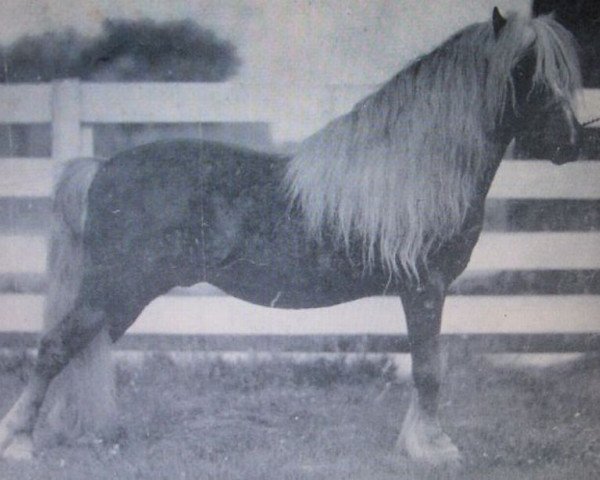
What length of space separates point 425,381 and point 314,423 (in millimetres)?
307

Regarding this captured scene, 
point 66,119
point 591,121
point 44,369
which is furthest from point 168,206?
point 591,121

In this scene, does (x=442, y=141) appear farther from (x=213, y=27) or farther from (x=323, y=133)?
(x=213, y=27)

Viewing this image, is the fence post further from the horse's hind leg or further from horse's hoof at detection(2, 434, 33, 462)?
horse's hoof at detection(2, 434, 33, 462)

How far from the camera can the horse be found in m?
1.68

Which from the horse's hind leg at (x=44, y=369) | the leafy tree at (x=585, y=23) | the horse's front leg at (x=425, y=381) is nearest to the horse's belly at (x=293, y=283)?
the horse's front leg at (x=425, y=381)

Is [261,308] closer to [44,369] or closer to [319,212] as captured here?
[319,212]

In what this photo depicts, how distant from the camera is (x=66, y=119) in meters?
1.75

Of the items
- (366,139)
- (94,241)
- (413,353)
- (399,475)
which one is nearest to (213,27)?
(366,139)

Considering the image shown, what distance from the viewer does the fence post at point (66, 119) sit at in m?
1.73

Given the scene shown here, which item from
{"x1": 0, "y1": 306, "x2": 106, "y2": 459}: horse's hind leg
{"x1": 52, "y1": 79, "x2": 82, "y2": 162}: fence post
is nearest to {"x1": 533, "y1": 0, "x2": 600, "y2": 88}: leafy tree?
{"x1": 52, "y1": 79, "x2": 82, "y2": 162}: fence post

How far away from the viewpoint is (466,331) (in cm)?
185

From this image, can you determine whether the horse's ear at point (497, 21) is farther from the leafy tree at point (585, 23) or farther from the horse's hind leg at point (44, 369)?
the horse's hind leg at point (44, 369)

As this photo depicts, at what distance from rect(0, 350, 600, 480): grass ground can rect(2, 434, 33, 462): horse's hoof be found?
2 cm

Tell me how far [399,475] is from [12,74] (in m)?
1.39
